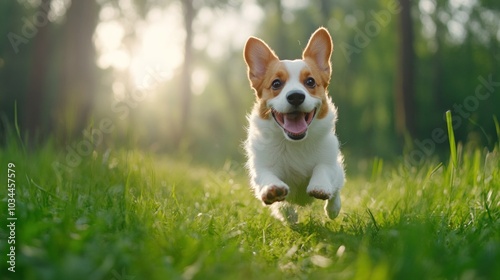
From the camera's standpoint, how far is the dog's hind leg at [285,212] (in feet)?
15.5

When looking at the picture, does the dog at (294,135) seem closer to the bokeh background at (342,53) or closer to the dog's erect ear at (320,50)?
the dog's erect ear at (320,50)

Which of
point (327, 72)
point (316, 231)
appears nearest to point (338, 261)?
point (316, 231)

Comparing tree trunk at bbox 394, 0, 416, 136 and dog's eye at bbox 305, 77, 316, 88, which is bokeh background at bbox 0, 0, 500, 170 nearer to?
tree trunk at bbox 394, 0, 416, 136

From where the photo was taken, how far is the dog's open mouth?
4.49m

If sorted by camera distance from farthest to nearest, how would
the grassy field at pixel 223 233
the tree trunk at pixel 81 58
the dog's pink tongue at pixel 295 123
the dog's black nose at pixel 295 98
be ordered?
the tree trunk at pixel 81 58 → the dog's pink tongue at pixel 295 123 → the dog's black nose at pixel 295 98 → the grassy field at pixel 223 233

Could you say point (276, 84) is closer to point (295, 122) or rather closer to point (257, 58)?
point (295, 122)

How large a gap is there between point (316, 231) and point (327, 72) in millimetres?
1777

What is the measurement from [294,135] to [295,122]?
147 mm

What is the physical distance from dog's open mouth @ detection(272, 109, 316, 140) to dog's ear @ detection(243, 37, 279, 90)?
0.70 metres

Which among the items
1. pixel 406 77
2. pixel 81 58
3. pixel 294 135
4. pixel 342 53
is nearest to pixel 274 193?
pixel 294 135

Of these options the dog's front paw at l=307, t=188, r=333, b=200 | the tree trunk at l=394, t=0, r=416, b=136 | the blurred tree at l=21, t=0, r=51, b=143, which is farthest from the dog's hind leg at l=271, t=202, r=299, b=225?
the blurred tree at l=21, t=0, r=51, b=143

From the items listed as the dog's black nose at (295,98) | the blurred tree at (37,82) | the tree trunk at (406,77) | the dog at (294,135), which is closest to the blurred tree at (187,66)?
the blurred tree at (37,82)

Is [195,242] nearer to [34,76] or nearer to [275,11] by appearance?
[34,76]

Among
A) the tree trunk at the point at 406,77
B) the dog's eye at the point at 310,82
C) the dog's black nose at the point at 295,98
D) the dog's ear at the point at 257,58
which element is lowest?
the tree trunk at the point at 406,77
